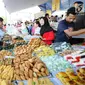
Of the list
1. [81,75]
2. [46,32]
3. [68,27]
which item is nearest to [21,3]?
[46,32]

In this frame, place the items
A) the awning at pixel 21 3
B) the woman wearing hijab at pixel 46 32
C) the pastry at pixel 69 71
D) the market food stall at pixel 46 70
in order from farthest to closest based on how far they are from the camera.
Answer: the awning at pixel 21 3
the woman wearing hijab at pixel 46 32
the pastry at pixel 69 71
the market food stall at pixel 46 70

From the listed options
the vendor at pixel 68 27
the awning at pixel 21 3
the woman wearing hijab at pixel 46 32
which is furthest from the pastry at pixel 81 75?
the awning at pixel 21 3

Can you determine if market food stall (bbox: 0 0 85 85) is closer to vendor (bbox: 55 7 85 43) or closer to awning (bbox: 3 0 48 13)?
vendor (bbox: 55 7 85 43)

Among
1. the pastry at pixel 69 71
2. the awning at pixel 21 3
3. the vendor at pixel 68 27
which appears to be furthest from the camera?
the awning at pixel 21 3

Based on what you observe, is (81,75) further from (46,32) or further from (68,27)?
(46,32)

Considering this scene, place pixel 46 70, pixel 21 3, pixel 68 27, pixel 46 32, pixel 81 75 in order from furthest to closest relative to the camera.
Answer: pixel 21 3, pixel 46 32, pixel 68 27, pixel 46 70, pixel 81 75

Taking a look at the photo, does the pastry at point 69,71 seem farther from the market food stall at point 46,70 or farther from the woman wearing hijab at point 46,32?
the woman wearing hijab at point 46,32

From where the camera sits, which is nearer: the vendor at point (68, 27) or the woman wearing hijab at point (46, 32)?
the vendor at point (68, 27)

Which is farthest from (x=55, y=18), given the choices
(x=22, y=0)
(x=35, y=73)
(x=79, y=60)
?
(x=22, y=0)

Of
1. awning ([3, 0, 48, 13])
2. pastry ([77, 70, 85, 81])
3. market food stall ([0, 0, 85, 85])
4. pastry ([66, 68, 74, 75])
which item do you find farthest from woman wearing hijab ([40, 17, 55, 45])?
awning ([3, 0, 48, 13])

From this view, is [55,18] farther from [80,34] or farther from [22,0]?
[22,0]

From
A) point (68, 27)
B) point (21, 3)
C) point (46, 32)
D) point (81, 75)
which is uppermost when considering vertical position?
point (21, 3)

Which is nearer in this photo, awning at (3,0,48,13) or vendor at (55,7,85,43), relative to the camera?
vendor at (55,7,85,43)

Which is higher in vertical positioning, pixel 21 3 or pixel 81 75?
pixel 21 3
